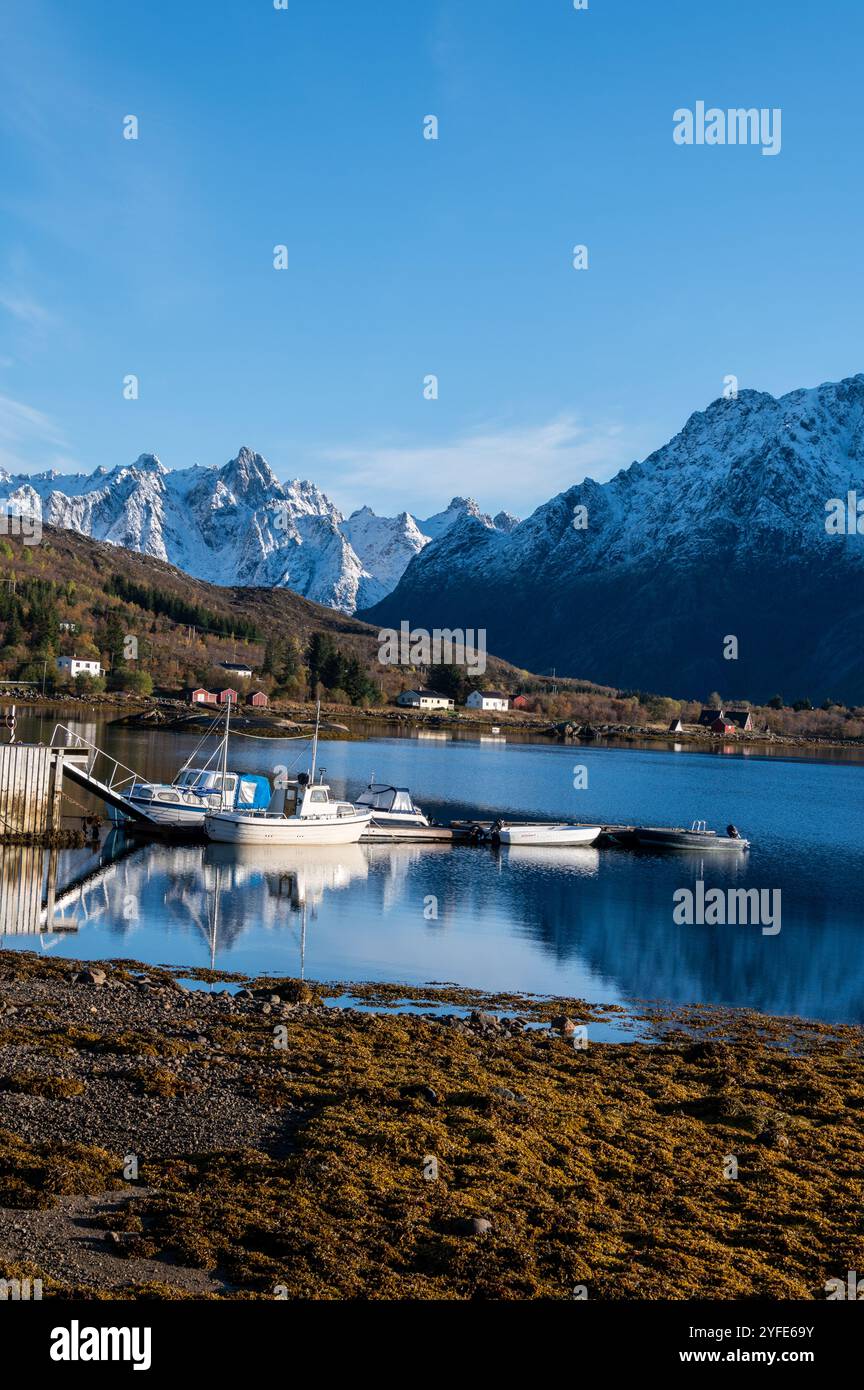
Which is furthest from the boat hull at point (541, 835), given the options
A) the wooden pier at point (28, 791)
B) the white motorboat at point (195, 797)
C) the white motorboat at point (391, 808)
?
the wooden pier at point (28, 791)

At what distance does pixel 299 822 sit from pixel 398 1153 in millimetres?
38596

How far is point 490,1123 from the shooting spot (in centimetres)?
1833

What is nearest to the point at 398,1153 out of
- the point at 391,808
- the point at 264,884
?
the point at 264,884

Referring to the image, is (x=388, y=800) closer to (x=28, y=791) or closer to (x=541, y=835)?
(x=541, y=835)

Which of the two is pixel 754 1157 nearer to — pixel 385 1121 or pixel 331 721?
pixel 385 1121

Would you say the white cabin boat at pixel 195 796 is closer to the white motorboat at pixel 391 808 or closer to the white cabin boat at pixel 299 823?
the white cabin boat at pixel 299 823

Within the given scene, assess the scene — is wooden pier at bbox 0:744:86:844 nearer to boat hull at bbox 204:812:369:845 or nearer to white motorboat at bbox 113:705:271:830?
white motorboat at bbox 113:705:271:830

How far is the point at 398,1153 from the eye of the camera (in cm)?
1655

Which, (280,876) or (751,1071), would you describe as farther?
(280,876)

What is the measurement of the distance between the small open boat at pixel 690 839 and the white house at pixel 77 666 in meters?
123

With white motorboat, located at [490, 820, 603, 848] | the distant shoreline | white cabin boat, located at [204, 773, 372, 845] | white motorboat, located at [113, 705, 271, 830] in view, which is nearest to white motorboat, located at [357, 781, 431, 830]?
white cabin boat, located at [204, 773, 372, 845]
